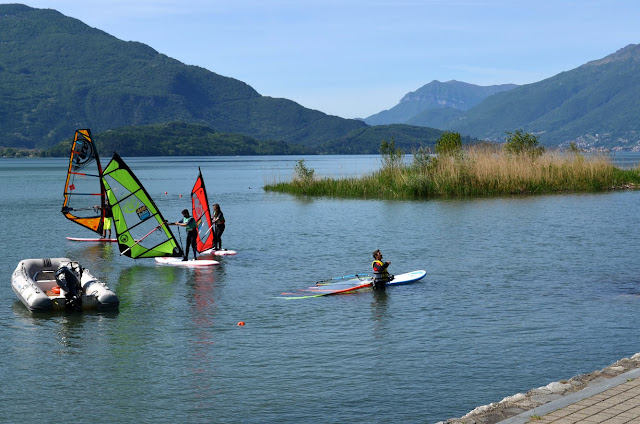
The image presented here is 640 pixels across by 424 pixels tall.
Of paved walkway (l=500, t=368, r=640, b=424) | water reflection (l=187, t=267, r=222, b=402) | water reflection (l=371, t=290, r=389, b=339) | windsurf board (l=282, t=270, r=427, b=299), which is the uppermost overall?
paved walkway (l=500, t=368, r=640, b=424)

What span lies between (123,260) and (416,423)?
62.6ft

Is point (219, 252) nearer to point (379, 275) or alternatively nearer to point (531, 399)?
point (379, 275)

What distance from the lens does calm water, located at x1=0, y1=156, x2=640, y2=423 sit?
12.1 m

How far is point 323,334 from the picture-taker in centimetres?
1612

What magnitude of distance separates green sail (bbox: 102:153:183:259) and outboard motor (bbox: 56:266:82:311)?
656 centimetres

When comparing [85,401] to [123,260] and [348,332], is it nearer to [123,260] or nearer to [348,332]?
[348,332]

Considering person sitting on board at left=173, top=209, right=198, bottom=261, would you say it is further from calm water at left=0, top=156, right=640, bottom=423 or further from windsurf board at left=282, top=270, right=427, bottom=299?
windsurf board at left=282, top=270, right=427, bottom=299

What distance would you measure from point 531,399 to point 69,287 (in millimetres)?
12173

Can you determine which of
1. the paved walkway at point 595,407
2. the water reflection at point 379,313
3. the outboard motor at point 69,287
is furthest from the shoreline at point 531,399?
the outboard motor at point 69,287

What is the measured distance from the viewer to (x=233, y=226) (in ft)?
129

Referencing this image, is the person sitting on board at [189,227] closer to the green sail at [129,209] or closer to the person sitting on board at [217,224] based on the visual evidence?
the green sail at [129,209]

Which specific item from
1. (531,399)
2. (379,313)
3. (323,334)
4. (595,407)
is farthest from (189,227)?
(595,407)

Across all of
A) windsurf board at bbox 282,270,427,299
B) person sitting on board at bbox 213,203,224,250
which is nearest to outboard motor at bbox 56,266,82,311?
windsurf board at bbox 282,270,427,299

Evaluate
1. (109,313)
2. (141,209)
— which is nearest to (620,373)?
(109,313)
